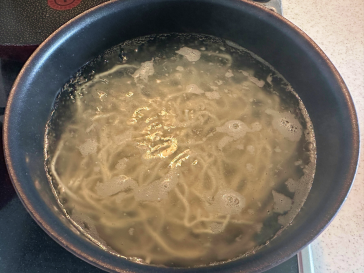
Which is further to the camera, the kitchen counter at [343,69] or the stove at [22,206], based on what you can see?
the kitchen counter at [343,69]

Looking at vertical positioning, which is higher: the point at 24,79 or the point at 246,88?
the point at 24,79

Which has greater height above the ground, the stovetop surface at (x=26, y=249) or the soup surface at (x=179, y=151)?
the soup surface at (x=179, y=151)

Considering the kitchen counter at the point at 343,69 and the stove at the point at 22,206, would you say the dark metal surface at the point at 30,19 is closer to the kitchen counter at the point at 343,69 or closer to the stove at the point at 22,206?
the stove at the point at 22,206

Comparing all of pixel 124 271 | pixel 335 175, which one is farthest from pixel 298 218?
pixel 124 271

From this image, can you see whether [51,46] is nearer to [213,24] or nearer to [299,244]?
[213,24]

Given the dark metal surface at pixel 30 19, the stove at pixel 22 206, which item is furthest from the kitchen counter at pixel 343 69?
the dark metal surface at pixel 30 19

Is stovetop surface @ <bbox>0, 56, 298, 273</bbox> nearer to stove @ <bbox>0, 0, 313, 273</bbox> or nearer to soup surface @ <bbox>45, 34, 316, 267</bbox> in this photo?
stove @ <bbox>0, 0, 313, 273</bbox>

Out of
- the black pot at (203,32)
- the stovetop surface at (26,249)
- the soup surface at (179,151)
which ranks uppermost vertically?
the black pot at (203,32)

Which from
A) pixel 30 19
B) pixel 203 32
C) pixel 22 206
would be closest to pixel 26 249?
pixel 22 206
